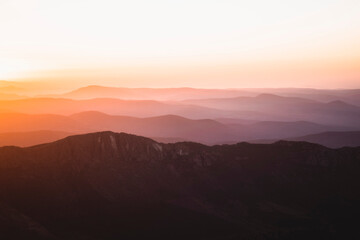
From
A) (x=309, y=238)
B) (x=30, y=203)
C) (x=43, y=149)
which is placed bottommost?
(x=309, y=238)

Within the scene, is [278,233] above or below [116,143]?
below

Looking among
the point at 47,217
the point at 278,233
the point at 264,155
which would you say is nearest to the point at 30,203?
the point at 47,217

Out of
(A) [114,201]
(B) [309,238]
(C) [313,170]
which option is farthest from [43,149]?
(C) [313,170]

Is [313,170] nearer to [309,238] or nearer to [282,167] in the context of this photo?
[282,167]

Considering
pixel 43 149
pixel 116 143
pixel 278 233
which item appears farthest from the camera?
pixel 116 143

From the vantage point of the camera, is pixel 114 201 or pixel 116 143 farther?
pixel 116 143

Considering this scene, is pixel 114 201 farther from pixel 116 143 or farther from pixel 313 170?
pixel 313 170

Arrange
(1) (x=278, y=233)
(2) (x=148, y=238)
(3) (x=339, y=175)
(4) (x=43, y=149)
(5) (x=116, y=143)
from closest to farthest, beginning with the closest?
(2) (x=148, y=238), (1) (x=278, y=233), (4) (x=43, y=149), (5) (x=116, y=143), (3) (x=339, y=175)
